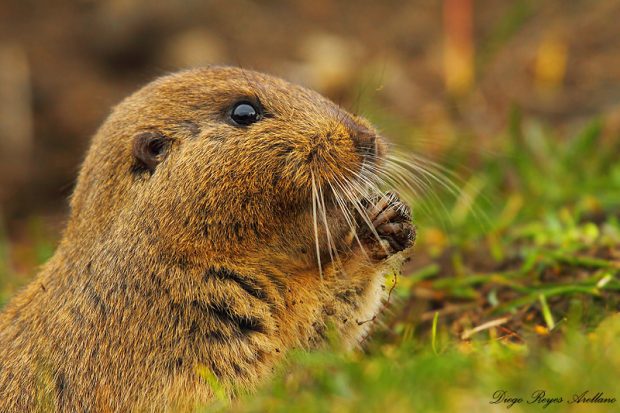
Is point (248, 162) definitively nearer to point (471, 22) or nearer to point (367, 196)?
point (367, 196)

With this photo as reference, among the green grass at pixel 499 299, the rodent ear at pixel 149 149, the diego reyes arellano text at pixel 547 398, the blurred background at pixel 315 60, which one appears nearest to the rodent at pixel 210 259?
the rodent ear at pixel 149 149

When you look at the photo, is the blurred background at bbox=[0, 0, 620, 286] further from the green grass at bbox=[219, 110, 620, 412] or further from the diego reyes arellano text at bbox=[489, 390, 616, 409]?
the diego reyes arellano text at bbox=[489, 390, 616, 409]

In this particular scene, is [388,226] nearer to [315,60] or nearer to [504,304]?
[504,304]

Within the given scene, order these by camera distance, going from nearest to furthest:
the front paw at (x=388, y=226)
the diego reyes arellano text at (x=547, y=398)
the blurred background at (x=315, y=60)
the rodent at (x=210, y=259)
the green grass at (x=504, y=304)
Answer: the diego reyes arellano text at (x=547, y=398), the green grass at (x=504, y=304), the rodent at (x=210, y=259), the front paw at (x=388, y=226), the blurred background at (x=315, y=60)

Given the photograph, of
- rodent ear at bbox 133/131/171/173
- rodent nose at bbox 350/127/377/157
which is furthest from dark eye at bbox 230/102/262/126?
rodent nose at bbox 350/127/377/157

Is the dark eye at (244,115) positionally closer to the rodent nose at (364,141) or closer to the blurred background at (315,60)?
the rodent nose at (364,141)

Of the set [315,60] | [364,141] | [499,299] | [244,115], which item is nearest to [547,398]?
[364,141]
